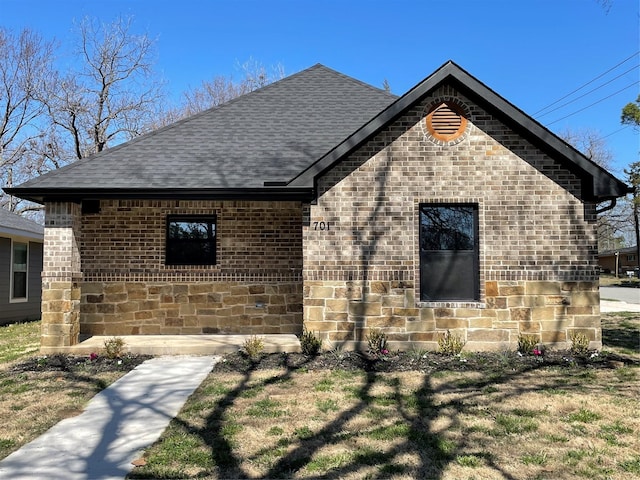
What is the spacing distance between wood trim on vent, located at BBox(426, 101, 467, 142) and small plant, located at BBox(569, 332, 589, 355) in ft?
13.7

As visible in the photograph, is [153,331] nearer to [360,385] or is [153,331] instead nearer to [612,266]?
[360,385]

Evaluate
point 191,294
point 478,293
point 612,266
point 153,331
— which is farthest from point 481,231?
point 612,266

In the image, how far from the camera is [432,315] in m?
8.40

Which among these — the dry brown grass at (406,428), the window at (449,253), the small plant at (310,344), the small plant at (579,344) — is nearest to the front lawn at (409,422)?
the dry brown grass at (406,428)

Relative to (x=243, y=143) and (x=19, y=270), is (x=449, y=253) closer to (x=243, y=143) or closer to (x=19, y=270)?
(x=243, y=143)

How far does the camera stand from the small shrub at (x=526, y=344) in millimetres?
8086

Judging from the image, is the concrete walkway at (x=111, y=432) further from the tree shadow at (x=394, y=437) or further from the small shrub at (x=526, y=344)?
the small shrub at (x=526, y=344)

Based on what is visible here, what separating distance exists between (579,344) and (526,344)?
881 mm

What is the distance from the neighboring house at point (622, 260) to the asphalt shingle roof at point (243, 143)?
2173 inches

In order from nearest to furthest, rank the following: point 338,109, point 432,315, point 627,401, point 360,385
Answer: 1. point 627,401
2. point 360,385
3. point 432,315
4. point 338,109

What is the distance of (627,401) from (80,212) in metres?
9.35

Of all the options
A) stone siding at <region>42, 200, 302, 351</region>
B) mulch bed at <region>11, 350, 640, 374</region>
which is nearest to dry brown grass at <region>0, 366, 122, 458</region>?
mulch bed at <region>11, 350, 640, 374</region>

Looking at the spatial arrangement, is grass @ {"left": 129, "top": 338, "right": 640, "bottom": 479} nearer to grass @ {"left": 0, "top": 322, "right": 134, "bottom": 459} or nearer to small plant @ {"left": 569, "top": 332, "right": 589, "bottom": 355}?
small plant @ {"left": 569, "top": 332, "right": 589, "bottom": 355}

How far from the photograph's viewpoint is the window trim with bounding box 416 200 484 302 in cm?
842
